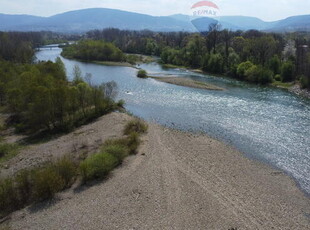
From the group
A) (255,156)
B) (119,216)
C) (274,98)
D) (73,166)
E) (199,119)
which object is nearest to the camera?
(119,216)

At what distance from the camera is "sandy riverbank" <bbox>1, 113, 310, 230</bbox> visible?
16.2 meters

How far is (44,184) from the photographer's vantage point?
723 inches

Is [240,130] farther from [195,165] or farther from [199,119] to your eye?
[195,165]

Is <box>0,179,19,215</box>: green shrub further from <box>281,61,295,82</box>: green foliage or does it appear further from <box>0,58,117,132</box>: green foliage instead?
<box>281,61,295,82</box>: green foliage

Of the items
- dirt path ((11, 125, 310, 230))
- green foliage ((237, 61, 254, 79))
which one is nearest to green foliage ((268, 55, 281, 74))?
green foliage ((237, 61, 254, 79))

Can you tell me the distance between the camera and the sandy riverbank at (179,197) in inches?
640

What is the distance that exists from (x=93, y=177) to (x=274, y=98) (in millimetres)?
38233

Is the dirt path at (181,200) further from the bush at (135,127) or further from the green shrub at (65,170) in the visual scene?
the bush at (135,127)

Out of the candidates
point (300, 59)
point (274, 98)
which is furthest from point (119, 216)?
point (300, 59)

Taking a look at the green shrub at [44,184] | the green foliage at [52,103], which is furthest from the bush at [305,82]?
the green shrub at [44,184]

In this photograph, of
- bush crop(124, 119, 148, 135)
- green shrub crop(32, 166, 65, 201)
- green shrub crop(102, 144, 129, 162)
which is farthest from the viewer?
bush crop(124, 119, 148, 135)

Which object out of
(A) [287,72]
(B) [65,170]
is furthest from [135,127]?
(A) [287,72]

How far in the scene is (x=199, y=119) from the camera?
120 feet

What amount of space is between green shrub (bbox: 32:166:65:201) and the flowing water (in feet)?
59.0
